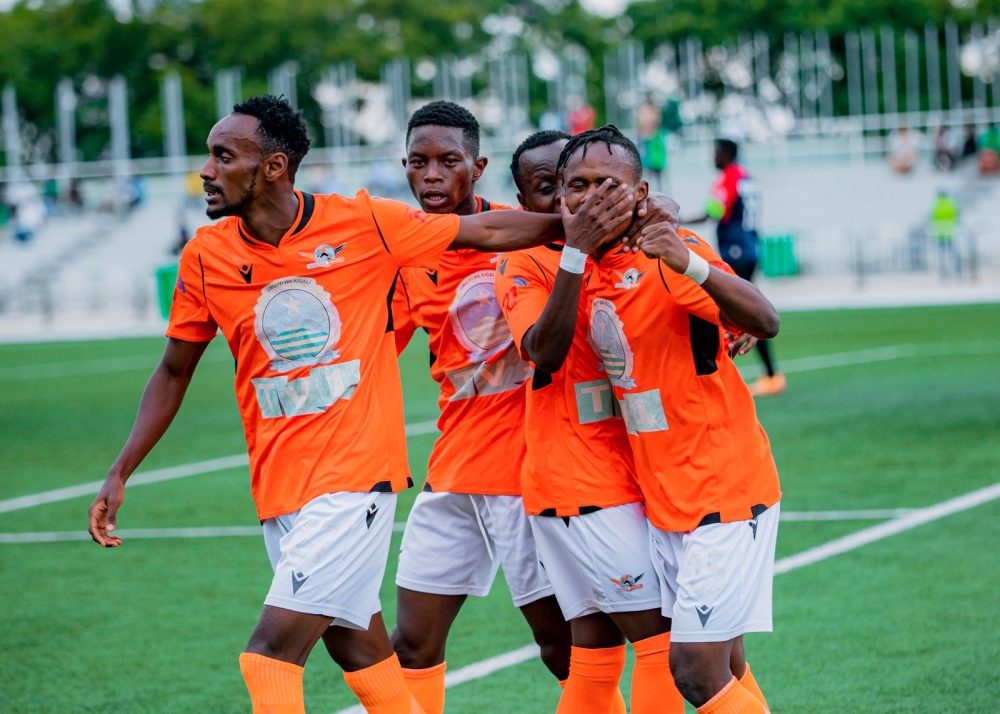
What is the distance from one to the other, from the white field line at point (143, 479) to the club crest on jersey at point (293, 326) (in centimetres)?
637

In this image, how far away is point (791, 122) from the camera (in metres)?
53.7

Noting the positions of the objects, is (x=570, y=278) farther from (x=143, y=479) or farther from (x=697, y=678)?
(x=143, y=479)

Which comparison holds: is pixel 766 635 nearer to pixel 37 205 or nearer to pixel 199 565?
pixel 199 565

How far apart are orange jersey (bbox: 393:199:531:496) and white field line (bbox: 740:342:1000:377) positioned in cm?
1135

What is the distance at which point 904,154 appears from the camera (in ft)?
123

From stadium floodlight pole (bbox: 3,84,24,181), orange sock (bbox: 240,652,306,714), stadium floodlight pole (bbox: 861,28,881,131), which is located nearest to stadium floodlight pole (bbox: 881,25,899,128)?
stadium floodlight pole (bbox: 861,28,881,131)

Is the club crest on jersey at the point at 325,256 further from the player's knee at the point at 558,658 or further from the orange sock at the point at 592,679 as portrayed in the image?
the player's knee at the point at 558,658

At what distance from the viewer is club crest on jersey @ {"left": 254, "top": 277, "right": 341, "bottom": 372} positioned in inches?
164

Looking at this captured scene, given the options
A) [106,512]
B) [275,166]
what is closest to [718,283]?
[275,166]

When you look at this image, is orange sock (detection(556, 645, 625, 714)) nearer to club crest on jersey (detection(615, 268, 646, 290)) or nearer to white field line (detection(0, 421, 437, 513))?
club crest on jersey (detection(615, 268, 646, 290))

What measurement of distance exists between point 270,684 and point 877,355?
47.0 feet

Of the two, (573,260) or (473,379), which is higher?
(573,260)

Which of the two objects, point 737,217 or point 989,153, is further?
point 989,153

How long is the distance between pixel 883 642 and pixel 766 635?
0.53 m
